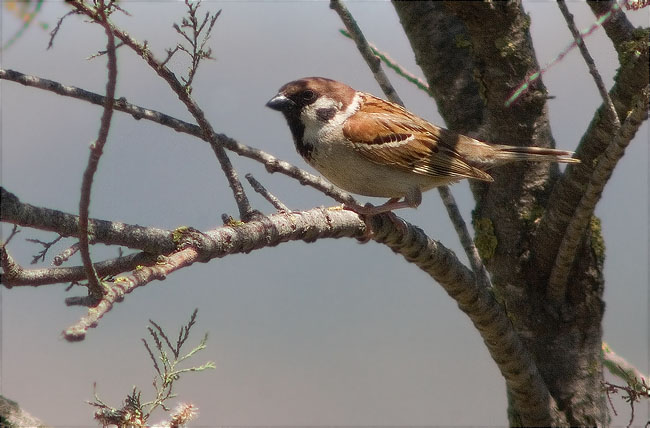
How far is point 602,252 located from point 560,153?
555mm

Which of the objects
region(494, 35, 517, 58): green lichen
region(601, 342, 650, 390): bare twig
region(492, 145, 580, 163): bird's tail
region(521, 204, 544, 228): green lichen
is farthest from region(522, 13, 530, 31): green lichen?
region(601, 342, 650, 390): bare twig

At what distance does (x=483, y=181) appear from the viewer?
344 centimetres

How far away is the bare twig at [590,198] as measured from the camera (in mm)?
2359

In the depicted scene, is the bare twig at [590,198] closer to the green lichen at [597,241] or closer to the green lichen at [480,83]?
the green lichen at [597,241]

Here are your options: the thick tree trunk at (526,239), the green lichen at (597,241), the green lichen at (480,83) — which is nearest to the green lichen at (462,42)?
the thick tree trunk at (526,239)

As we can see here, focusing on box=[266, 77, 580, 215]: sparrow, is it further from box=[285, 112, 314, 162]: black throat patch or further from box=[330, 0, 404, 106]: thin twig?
box=[330, 0, 404, 106]: thin twig

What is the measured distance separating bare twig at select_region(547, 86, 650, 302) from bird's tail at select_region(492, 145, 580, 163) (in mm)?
304

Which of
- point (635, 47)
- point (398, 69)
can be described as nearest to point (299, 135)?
point (398, 69)

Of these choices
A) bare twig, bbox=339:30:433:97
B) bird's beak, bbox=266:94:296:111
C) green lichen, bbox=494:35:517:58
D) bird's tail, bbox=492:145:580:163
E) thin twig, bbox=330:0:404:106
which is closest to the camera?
green lichen, bbox=494:35:517:58

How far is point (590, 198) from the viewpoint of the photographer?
2.72 metres

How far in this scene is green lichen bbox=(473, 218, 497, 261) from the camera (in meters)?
3.36

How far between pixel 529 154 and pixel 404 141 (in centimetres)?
60

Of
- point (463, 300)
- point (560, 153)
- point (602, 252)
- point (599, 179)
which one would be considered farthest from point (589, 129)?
point (463, 300)

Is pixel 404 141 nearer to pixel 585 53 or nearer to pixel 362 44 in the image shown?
pixel 362 44
